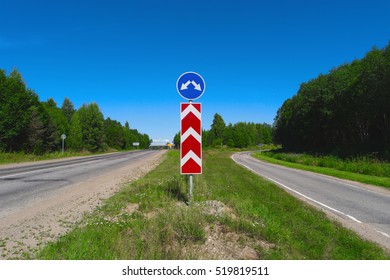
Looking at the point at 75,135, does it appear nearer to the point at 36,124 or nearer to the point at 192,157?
the point at 36,124

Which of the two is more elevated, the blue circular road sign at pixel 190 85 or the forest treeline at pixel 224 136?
the forest treeline at pixel 224 136

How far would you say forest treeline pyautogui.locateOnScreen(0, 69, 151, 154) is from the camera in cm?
3622

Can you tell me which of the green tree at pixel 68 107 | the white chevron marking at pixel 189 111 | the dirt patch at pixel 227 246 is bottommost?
the dirt patch at pixel 227 246

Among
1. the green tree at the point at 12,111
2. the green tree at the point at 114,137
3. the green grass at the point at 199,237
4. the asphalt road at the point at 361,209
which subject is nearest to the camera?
the green grass at the point at 199,237

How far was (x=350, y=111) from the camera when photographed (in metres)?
43.7

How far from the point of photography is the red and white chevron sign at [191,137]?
7.29 m

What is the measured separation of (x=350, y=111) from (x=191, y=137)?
43.7m

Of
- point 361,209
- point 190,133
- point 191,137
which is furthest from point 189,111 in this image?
point 361,209

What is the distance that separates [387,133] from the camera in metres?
39.4

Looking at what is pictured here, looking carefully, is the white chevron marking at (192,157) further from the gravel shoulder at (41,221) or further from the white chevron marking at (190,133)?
the gravel shoulder at (41,221)

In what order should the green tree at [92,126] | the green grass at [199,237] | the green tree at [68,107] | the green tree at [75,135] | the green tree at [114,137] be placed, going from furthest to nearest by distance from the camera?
the green tree at [114,137]
the green tree at [68,107]
the green tree at [92,126]
the green tree at [75,135]
the green grass at [199,237]

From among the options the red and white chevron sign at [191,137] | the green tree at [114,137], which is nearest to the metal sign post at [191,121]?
the red and white chevron sign at [191,137]

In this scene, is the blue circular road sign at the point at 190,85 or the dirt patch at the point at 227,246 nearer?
the dirt patch at the point at 227,246

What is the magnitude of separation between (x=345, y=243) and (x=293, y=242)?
1.11m
